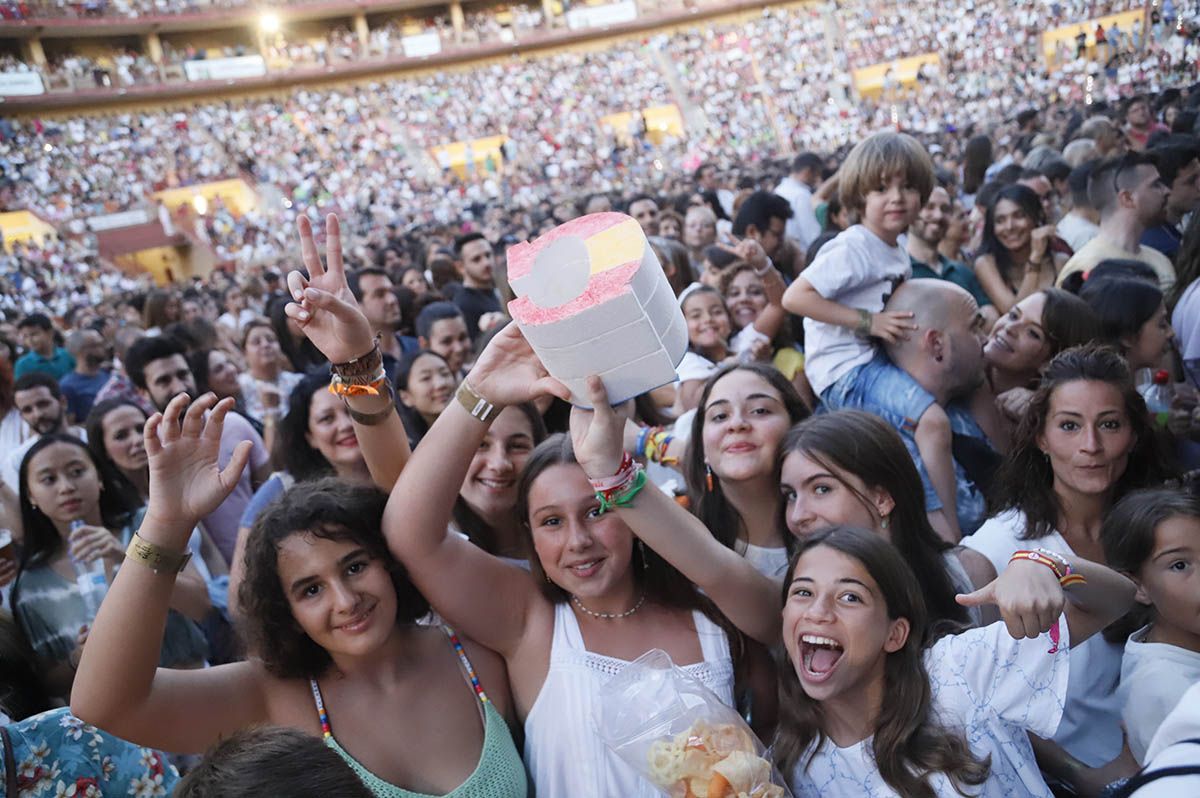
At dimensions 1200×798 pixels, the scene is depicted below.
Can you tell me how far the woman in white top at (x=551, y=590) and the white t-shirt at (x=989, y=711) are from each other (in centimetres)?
31

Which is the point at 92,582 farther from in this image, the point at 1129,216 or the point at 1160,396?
the point at 1129,216

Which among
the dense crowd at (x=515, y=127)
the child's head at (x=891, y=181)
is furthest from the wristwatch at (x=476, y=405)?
the dense crowd at (x=515, y=127)

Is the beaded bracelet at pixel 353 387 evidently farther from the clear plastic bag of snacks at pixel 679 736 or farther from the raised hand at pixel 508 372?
the clear plastic bag of snacks at pixel 679 736

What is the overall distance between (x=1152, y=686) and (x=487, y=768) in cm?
153

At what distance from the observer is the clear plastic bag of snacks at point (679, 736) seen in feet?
5.07

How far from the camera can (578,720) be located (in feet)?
6.18

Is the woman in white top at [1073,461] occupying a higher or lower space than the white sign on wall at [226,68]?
lower

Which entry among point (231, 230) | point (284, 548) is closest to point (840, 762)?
point (284, 548)

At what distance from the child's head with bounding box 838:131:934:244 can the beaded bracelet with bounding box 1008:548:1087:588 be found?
1.88 metres

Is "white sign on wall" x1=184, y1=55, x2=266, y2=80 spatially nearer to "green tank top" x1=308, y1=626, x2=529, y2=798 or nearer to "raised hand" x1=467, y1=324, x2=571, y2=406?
"raised hand" x1=467, y1=324, x2=571, y2=406

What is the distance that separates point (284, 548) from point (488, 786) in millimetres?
687

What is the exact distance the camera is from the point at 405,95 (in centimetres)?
3234

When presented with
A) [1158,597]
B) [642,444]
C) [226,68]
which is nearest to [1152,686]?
[1158,597]

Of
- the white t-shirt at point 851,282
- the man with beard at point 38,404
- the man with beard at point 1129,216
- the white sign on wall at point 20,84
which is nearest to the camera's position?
the white t-shirt at point 851,282
